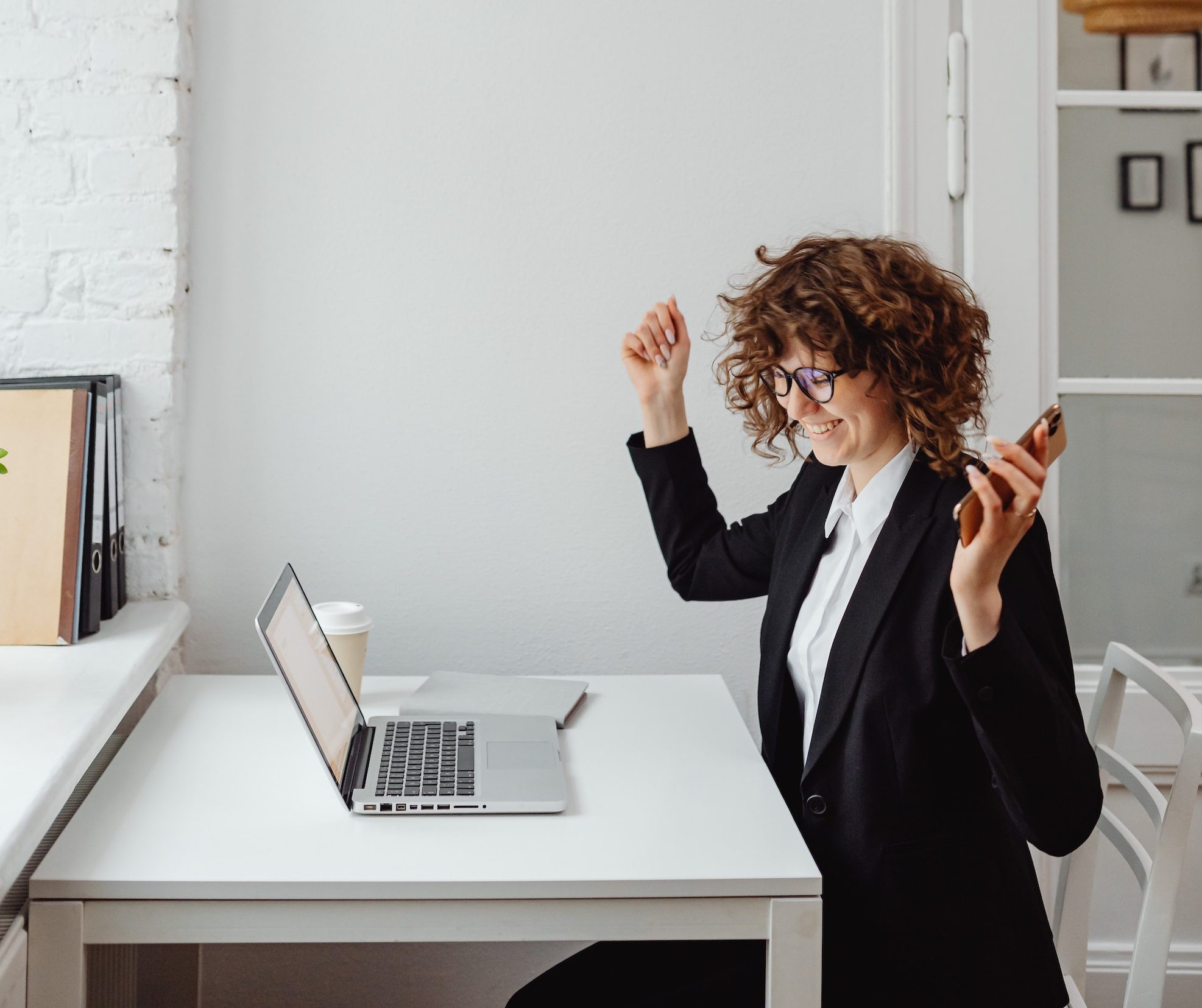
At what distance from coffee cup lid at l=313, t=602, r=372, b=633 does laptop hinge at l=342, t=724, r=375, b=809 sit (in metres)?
0.17

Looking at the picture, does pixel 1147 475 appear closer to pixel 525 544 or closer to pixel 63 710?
pixel 525 544

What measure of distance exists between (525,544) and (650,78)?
2.79 ft

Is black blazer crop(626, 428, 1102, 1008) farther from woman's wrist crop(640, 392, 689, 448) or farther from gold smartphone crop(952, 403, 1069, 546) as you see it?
woman's wrist crop(640, 392, 689, 448)

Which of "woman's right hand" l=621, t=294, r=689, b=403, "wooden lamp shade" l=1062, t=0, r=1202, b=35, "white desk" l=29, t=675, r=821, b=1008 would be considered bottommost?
"white desk" l=29, t=675, r=821, b=1008

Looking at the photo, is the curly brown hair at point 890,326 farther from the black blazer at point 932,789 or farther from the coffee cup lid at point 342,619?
the coffee cup lid at point 342,619

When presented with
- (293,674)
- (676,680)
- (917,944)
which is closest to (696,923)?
(917,944)

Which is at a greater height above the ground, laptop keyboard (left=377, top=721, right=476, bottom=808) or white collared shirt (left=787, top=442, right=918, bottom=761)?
white collared shirt (left=787, top=442, right=918, bottom=761)

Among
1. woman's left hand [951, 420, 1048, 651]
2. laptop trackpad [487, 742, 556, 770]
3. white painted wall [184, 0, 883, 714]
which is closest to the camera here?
woman's left hand [951, 420, 1048, 651]

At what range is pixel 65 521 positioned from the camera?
1.60 meters

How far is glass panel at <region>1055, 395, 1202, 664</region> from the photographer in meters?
1.93

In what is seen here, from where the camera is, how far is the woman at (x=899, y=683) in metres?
1.12

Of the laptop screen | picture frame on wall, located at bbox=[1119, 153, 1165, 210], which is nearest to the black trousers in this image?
the laptop screen

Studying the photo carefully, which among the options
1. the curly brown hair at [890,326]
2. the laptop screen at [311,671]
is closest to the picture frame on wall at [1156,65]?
the curly brown hair at [890,326]

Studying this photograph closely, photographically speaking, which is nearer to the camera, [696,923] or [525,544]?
[696,923]
